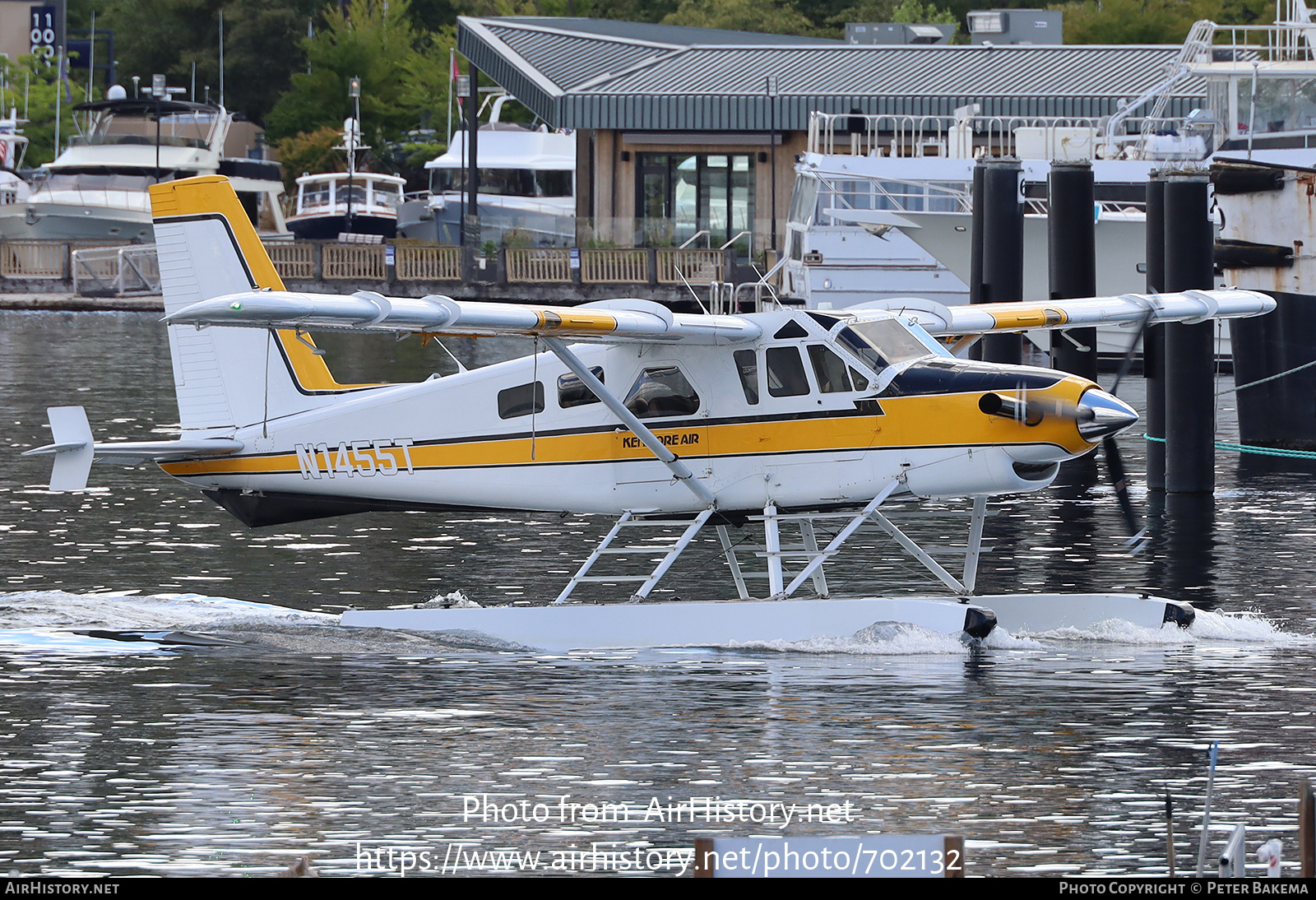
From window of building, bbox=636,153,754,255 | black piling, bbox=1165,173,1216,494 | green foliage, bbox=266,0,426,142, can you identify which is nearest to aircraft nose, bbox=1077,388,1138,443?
black piling, bbox=1165,173,1216,494

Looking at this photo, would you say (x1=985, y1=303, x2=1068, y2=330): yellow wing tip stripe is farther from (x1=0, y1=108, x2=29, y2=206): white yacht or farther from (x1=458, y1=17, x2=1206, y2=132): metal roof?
(x1=0, y1=108, x2=29, y2=206): white yacht

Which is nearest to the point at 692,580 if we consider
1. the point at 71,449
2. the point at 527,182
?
the point at 71,449

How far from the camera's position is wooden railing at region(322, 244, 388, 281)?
164 ft

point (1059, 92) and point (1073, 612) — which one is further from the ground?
point (1059, 92)

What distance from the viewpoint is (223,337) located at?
15.1 m

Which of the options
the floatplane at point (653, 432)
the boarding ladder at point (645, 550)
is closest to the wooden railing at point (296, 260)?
the floatplane at point (653, 432)

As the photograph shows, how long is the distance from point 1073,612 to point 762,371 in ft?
9.33

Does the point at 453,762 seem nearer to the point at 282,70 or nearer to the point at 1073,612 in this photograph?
the point at 1073,612

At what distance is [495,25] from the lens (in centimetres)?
5597

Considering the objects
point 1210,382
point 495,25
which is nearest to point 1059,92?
point 495,25

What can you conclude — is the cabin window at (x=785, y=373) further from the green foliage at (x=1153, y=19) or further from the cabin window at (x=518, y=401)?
the green foliage at (x=1153, y=19)

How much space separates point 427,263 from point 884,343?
37399 mm

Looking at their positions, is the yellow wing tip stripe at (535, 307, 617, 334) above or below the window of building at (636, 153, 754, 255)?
below

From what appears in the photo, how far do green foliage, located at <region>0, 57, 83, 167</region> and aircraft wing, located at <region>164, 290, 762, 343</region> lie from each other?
67476 millimetres
